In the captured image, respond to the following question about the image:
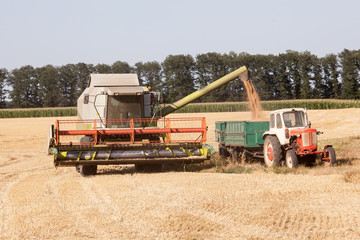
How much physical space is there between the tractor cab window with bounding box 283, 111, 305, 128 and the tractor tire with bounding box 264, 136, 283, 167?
0.58 metres

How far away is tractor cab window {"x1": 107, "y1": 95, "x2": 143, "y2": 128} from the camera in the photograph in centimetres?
1530

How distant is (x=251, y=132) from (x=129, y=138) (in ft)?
12.9

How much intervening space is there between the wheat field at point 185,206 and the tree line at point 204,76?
222 ft

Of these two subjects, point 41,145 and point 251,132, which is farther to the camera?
point 41,145

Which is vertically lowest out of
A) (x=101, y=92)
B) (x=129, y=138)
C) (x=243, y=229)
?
(x=243, y=229)

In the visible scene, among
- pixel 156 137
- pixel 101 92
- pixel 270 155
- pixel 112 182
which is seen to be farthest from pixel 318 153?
pixel 101 92

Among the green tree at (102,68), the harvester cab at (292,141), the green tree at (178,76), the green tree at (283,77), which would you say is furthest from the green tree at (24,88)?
the harvester cab at (292,141)

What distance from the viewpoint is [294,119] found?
1432 cm

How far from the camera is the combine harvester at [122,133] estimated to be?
521 inches

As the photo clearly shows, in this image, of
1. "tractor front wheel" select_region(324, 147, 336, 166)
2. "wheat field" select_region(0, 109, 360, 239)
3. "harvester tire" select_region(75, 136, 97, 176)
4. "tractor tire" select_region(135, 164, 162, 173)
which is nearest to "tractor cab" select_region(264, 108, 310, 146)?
"tractor front wheel" select_region(324, 147, 336, 166)

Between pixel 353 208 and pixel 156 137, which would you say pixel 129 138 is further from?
pixel 353 208

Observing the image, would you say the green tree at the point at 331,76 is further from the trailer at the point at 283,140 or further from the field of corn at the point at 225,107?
the trailer at the point at 283,140

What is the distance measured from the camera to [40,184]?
12242 millimetres

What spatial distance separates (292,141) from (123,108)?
5.14 meters
